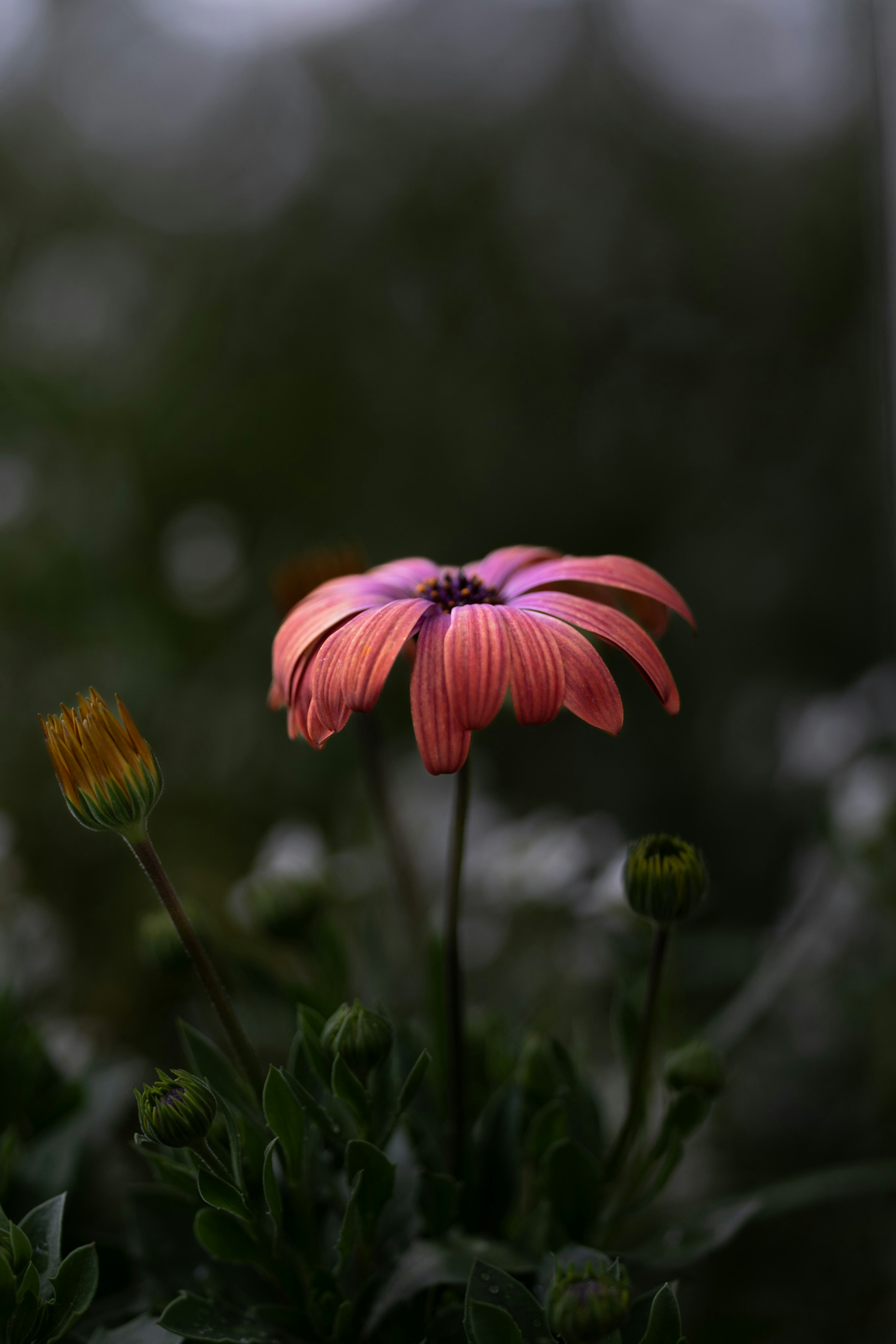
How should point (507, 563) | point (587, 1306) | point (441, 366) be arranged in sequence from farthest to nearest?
point (441, 366), point (507, 563), point (587, 1306)

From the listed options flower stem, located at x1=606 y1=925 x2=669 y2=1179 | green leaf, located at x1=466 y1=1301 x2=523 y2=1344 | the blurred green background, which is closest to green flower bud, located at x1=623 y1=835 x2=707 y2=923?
flower stem, located at x1=606 y1=925 x2=669 y2=1179

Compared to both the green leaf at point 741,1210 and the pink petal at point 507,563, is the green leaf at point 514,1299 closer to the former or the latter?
the green leaf at point 741,1210

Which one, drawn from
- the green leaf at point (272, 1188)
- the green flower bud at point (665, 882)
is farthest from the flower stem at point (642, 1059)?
the green leaf at point (272, 1188)

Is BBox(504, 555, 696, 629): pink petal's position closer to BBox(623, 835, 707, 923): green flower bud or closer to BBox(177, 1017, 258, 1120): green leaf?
BBox(623, 835, 707, 923): green flower bud

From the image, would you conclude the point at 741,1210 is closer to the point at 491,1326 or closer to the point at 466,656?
the point at 491,1326

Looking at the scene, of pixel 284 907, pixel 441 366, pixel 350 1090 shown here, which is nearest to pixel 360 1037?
pixel 350 1090

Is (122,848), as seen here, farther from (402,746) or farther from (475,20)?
(475,20)
